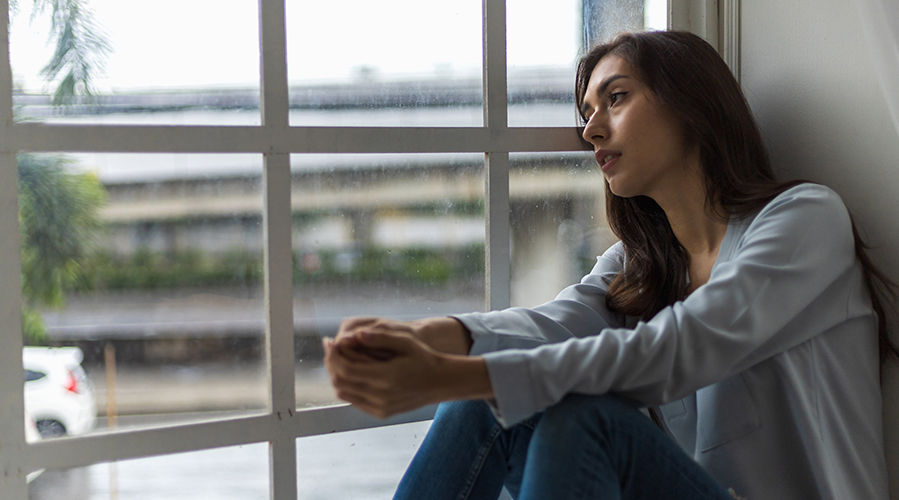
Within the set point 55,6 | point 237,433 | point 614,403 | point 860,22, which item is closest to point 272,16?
point 55,6

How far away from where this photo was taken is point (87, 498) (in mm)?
1286

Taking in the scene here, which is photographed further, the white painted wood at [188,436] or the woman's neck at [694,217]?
the woman's neck at [694,217]

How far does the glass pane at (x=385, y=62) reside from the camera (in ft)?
4.49

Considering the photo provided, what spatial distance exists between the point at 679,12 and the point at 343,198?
2.43 ft

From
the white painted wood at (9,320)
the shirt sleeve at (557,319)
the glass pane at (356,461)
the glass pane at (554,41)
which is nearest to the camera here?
the white painted wood at (9,320)

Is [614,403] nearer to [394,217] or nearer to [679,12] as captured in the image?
[394,217]

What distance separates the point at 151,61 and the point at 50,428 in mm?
556

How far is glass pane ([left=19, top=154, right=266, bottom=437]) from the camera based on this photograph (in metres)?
1.24

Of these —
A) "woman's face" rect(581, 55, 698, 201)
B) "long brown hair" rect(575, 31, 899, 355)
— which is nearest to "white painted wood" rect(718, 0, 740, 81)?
"long brown hair" rect(575, 31, 899, 355)

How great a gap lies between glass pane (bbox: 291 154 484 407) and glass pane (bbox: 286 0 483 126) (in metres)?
0.07

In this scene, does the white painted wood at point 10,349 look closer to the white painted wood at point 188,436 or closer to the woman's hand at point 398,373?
the white painted wood at point 188,436

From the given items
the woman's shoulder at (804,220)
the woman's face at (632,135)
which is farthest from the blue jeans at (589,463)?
the woman's face at (632,135)

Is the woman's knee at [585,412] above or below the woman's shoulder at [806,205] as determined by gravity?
below

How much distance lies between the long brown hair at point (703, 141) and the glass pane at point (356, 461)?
1.44 feet
